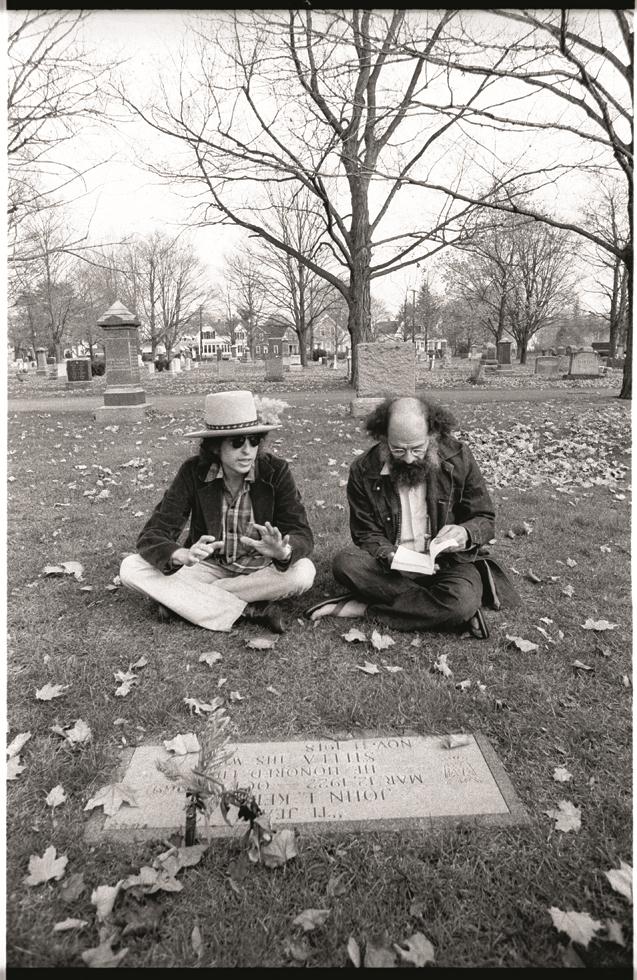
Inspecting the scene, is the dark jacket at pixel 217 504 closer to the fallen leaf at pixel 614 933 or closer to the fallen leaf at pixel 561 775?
the fallen leaf at pixel 561 775

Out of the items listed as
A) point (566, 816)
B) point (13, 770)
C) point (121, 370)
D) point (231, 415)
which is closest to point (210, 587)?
point (231, 415)

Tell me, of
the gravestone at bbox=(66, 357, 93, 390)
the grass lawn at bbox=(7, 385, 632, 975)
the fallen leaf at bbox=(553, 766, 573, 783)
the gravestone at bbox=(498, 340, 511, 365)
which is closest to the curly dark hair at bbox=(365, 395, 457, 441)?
the grass lawn at bbox=(7, 385, 632, 975)

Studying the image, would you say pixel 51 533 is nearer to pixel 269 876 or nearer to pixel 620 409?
pixel 269 876

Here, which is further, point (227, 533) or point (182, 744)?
point (227, 533)

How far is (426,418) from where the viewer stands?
4000mm

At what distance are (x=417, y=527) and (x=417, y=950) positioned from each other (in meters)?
2.58

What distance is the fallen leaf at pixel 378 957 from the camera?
1.88 m

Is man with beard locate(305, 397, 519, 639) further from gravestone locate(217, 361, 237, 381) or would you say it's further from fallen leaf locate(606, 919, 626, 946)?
gravestone locate(217, 361, 237, 381)

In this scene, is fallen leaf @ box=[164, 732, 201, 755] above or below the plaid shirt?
below

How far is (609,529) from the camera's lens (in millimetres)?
5930

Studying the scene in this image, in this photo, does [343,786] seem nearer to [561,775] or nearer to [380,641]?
[561,775]

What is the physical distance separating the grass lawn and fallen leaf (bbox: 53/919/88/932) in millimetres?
17

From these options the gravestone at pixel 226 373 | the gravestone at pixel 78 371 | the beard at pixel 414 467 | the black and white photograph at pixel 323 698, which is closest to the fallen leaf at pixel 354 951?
the black and white photograph at pixel 323 698

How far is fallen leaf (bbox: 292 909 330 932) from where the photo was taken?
6.48ft
